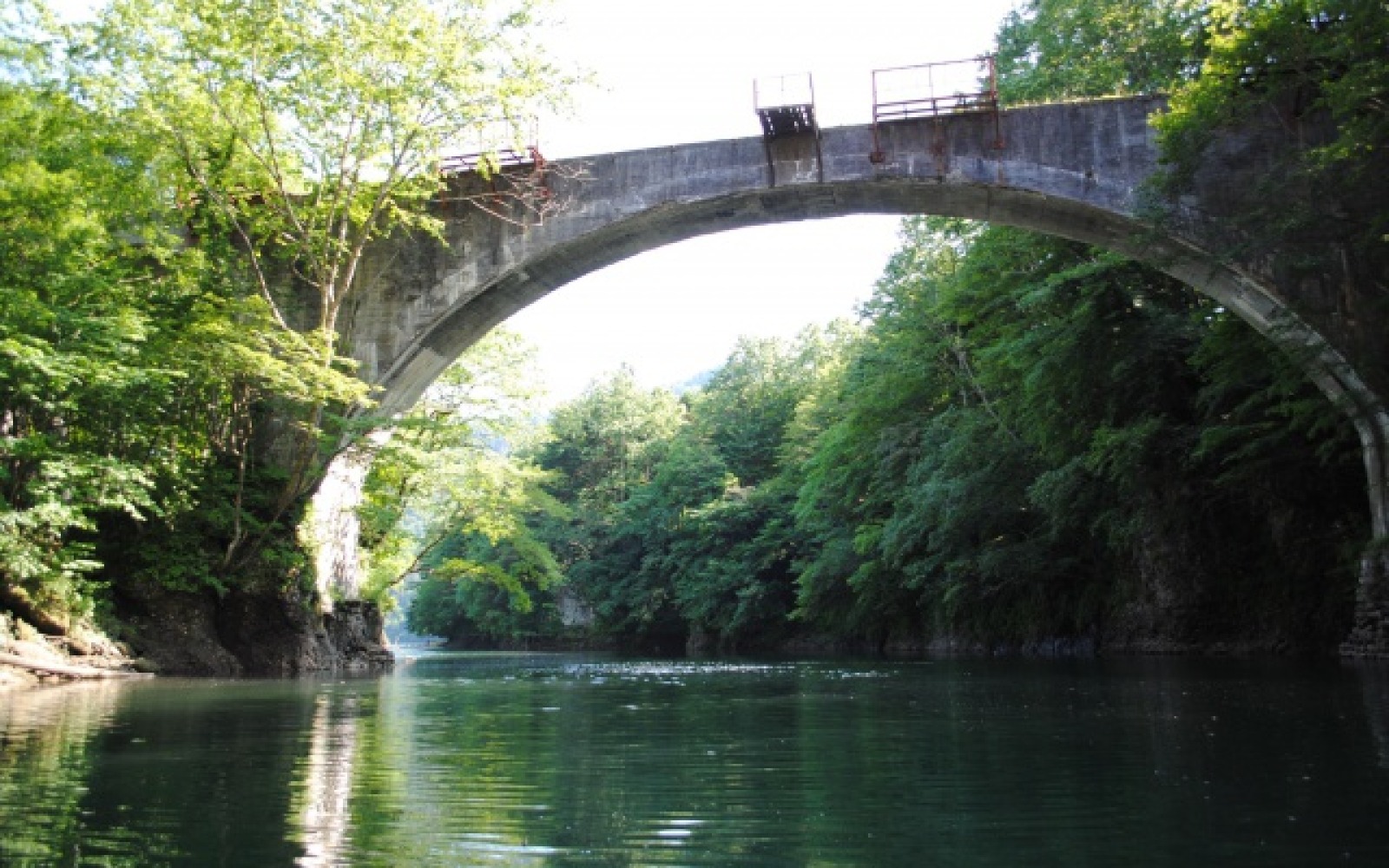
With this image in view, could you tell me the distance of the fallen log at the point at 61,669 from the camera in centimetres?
1109

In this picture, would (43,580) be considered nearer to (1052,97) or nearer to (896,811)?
(896,811)

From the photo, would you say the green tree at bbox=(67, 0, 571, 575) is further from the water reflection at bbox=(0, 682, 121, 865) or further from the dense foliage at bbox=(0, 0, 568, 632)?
the water reflection at bbox=(0, 682, 121, 865)

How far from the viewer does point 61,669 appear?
11641mm

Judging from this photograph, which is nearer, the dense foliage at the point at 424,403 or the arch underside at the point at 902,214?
the dense foliage at the point at 424,403

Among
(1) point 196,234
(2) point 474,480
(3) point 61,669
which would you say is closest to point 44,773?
(3) point 61,669

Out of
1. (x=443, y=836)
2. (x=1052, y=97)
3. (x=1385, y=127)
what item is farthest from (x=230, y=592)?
(x=1052, y=97)

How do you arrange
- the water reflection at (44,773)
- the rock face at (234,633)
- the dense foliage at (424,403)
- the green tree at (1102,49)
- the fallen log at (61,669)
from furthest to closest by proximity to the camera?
the green tree at (1102,49) → the rock face at (234,633) → the dense foliage at (424,403) → the fallen log at (61,669) → the water reflection at (44,773)

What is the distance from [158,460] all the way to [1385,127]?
1424 centimetres

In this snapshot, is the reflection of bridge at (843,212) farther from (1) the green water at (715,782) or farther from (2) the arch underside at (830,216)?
(1) the green water at (715,782)

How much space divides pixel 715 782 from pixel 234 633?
12.8 meters

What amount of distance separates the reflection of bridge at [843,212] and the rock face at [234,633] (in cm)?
327

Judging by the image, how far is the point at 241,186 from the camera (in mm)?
15461

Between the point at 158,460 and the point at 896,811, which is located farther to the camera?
the point at 158,460

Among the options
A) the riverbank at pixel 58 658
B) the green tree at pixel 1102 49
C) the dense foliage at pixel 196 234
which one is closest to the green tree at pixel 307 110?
the dense foliage at pixel 196 234
